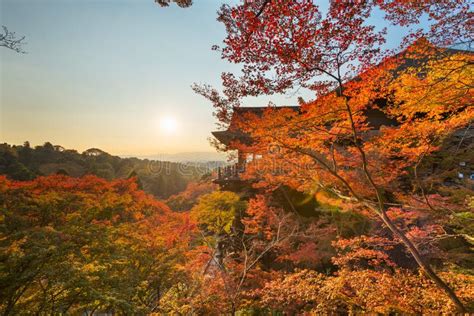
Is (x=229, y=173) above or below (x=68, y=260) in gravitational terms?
above

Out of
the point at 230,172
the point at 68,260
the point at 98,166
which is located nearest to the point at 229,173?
the point at 230,172

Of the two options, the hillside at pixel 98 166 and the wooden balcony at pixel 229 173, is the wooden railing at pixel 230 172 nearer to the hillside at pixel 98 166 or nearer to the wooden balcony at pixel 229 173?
the wooden balcony at pixel 229 173

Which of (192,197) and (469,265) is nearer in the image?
(469,265)

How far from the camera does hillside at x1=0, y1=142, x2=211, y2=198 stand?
35.3 m

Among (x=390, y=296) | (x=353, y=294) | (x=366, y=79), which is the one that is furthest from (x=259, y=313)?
(x=366, y=79)

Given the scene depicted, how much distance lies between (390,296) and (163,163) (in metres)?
52.8

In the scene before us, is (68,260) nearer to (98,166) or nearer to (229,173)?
(229,173)

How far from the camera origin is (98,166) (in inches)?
1619

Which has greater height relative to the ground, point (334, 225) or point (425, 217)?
point (425, 217)

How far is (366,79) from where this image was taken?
7785mm

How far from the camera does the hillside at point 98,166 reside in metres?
35.3

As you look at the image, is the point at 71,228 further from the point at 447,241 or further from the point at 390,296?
the point at 447,241

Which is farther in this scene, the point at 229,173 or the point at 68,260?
the point at 229,173

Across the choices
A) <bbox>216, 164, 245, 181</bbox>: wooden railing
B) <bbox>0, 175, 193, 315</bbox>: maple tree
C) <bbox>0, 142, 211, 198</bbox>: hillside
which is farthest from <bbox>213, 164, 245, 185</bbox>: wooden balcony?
<bbox>0, 142, 211, 198</bbox>: hillside
